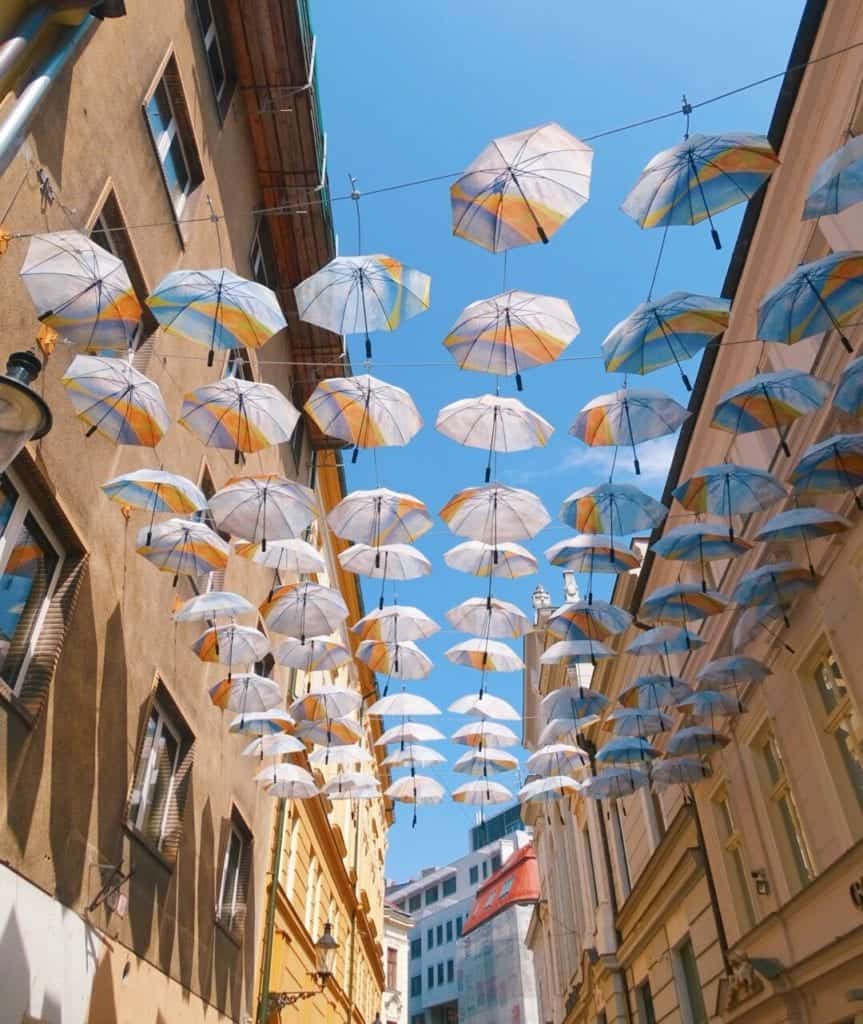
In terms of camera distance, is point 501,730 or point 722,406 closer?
point 722,406

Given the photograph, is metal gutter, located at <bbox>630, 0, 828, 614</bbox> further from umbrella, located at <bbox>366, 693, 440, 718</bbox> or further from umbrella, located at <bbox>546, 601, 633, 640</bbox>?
umbrella, located at <bbox>366, 693, 440, 718</bbox>

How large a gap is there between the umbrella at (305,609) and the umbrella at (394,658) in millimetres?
1157

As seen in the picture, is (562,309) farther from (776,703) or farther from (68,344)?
(776,703)

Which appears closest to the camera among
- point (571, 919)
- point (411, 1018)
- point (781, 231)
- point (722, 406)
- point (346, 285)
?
point (346, 285)

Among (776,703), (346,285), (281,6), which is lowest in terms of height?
(776,703)

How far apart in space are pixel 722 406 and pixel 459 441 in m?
2.78

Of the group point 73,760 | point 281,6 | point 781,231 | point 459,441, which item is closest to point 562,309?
A: point 459,441

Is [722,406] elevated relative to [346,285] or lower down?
lower down

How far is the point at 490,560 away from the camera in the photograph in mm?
10797

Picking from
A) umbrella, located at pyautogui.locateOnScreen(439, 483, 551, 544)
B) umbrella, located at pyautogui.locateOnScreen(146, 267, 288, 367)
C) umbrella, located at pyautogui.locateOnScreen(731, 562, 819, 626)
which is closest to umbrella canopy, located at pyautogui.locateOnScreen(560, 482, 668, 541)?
umbrella, located at pyautogui.locateOnScreen(439, 483, 551, 544)

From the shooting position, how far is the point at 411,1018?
7831 centimetres

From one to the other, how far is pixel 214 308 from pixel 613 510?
194 inches

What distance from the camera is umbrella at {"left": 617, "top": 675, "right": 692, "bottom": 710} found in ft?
39.4

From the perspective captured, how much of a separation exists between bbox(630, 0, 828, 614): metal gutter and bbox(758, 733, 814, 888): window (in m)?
3.63
